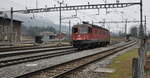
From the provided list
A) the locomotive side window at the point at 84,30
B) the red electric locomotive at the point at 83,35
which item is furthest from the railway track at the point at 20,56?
the locomotive side window at the point at 84,30

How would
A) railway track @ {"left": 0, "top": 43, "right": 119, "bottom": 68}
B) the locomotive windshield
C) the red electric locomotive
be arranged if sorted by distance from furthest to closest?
the locomotive windshield < the red electric locomotive < railway track @ {"left": 0, "top": 43, "right": 119, "bottom": 68}

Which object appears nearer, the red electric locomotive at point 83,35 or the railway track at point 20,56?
the railway track at point 20,56

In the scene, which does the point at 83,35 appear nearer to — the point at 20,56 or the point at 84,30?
the point at 84,30

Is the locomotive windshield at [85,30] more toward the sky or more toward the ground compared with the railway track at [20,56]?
more toward the sky

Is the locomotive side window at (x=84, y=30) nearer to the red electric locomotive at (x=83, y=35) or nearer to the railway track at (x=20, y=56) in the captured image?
the red electric locomotive at (x=83, y=35)

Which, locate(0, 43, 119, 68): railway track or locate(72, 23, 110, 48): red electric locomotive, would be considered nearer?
locate(0, 43, 119, 68): railway track

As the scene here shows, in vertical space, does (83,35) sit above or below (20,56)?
above

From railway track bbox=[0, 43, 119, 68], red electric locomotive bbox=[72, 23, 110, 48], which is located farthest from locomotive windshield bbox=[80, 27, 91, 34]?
railway track bbox=[0, 43, 119, 68]

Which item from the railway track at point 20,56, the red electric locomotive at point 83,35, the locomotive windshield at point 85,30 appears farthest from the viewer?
the locomotive windshield at point 85,30

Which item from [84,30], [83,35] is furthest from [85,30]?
[83,35]

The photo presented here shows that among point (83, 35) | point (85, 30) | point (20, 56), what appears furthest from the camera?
point (85, 30)

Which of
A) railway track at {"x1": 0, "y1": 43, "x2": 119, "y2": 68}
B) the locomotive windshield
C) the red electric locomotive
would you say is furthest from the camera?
the locomotive windshield

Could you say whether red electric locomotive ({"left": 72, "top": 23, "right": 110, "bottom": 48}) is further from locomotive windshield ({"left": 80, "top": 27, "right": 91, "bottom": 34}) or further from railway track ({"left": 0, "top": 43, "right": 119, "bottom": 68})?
railway track ({"left": 0, "top": 43, "right": 119, "bottom": 68})

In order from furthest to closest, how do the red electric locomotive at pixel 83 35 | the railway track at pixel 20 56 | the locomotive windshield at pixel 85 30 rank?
1. the locomotive windshield at pixel 85 30
2. the red electric locomotive at pixel 83 35
3. the railway track at pixel 20 56
